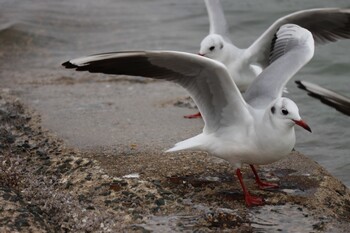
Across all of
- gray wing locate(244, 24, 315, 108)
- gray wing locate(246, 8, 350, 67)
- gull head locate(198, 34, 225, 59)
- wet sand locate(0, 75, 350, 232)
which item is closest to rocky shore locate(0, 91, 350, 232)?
wet sand locate(0, 75, 350, 232)

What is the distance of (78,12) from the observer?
13.7 meters

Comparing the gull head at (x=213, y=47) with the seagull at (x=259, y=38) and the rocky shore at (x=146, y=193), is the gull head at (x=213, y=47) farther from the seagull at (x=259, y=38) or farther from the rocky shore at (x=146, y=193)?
the rocky shore at (x=146, y=193)

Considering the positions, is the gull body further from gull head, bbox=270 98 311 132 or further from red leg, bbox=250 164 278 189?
gull head, bbox=270 98 311 132

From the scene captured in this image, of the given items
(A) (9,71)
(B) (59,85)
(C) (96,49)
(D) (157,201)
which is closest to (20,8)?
(C) (96,49)

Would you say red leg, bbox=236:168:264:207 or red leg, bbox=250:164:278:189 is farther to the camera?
red leg, bbox=250:164:278:189

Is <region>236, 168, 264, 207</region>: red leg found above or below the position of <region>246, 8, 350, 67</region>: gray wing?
below

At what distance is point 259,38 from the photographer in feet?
25.3

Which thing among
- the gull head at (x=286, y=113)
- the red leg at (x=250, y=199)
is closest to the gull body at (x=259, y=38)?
the gull head at (x=286, y=113)

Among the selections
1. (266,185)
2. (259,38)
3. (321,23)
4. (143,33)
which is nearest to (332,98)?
(266,185)

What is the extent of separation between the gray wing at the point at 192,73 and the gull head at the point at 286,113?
299 mm

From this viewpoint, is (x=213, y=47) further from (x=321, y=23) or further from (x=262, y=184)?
(x=262, y=184)

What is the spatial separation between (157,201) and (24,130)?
2048 mm

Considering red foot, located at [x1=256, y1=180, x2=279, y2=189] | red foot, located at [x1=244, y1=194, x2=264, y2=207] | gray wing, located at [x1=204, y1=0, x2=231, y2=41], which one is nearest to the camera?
red foot, located at [x1=244, y1=194, x2=264, y2=207]

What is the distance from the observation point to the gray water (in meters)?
9.95
